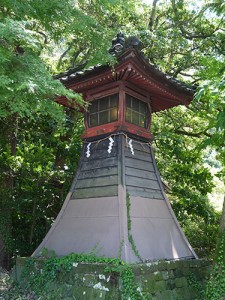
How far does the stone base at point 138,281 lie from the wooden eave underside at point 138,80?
142 inches

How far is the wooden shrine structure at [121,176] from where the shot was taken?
18.2 feet

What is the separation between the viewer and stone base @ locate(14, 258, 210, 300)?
15.7ft

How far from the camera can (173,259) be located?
227 inches

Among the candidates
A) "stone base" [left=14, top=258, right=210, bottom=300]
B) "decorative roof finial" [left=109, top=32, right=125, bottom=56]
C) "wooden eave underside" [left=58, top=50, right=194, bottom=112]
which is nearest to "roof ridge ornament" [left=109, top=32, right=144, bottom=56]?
"decorative roof finial" [left=109, top=32, right=125, bottom=56]

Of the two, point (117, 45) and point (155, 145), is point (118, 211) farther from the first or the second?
point (155, 145)

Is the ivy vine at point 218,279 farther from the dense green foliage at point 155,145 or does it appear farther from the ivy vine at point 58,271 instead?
the dense green foliage at point 155,145

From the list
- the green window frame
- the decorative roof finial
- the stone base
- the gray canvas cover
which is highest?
the decorative roof finial

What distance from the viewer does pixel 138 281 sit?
482cm

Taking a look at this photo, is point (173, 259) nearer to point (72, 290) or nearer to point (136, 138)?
point (72, 290)

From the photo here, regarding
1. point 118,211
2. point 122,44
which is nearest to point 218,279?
point 118,211

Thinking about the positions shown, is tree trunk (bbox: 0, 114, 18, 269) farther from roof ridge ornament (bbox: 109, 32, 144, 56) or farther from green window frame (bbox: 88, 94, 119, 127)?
roof ridge ornament (bbox: 109, 32, 144, 56)

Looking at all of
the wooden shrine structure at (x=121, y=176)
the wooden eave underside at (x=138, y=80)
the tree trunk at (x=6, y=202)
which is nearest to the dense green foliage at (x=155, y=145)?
the tree trunk at (x=6, y=202)

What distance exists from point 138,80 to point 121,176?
2090 mm

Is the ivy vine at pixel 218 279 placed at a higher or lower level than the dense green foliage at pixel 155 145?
lower
